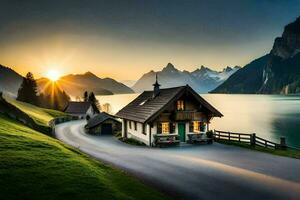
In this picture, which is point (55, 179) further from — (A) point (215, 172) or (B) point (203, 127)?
(B) point (203, 127)

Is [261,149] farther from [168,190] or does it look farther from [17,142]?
[17,142]

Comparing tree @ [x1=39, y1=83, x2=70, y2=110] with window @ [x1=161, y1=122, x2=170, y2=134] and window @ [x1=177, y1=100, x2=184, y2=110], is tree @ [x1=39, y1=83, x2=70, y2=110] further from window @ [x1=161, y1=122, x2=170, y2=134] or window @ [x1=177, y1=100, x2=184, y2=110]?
window @ [x1=177, y1=100, x2=184, y2=110]

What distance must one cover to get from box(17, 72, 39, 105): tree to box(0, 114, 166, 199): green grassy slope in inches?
4279

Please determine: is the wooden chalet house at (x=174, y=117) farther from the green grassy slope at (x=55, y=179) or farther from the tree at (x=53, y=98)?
the tree at (x=53, y=98)

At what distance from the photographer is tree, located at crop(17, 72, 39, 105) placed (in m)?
124

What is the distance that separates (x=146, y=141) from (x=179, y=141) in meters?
4.67

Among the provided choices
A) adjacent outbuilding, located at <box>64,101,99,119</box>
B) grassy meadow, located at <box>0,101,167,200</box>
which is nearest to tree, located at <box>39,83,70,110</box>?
adjacent outbuilding, located at <box>64,101,99,119</box>

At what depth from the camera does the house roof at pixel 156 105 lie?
4025 cm

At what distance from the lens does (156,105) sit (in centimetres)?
4206

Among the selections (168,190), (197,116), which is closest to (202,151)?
(197,116)

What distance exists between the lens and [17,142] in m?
23.7

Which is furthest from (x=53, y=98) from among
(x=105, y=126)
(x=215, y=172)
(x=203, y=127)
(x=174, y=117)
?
(x=215, y=172)

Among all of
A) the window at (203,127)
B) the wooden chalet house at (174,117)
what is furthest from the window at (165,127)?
the window at (203,127)

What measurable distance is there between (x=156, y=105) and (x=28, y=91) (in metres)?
98.8
